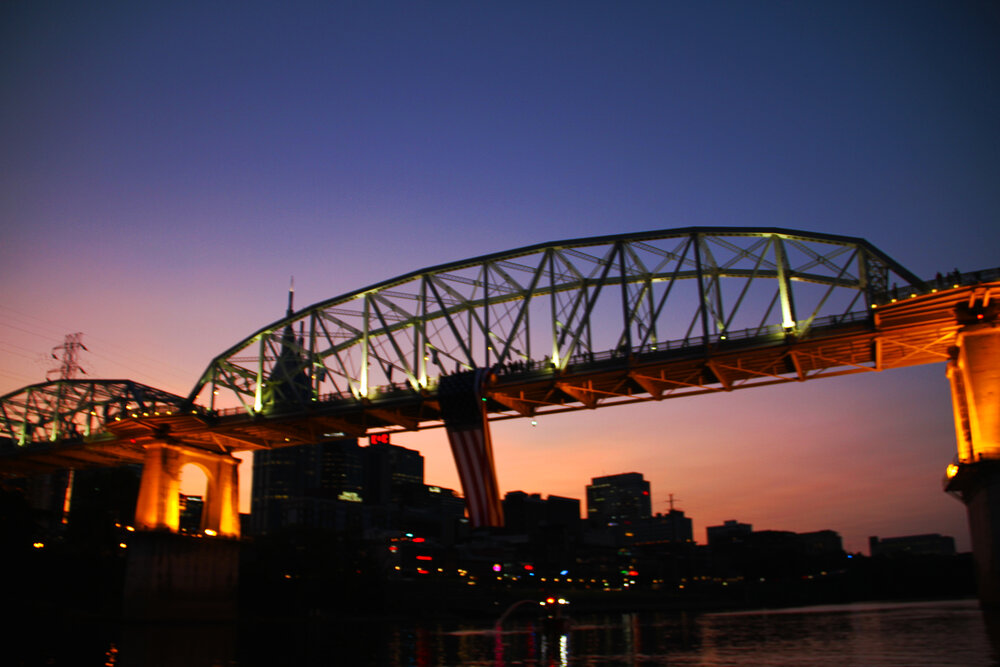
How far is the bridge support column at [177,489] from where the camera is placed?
258 feet

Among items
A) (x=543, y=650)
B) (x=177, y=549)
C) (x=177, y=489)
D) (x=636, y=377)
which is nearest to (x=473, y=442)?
(x=636, y=377)

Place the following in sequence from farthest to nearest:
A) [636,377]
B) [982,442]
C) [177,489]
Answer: [177,489]
[636,377]
[982,442]

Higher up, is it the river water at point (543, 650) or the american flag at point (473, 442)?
the american flag at point (473, 442)

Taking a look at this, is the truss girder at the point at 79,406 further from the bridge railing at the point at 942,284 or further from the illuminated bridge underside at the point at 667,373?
the bridge railing at the point at 942,284

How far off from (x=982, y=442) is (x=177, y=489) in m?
68.6

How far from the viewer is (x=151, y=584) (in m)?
73.4

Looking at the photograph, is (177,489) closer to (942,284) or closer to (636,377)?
(636,377)

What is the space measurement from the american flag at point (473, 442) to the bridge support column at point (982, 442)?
31.2 metres

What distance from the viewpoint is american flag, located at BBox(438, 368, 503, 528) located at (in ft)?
204

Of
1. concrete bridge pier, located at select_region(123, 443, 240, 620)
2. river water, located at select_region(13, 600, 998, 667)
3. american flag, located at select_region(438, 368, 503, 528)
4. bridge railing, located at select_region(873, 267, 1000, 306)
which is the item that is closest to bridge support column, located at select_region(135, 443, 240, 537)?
concrete bridge pier, located at select_region(123, 443, 240, 620)

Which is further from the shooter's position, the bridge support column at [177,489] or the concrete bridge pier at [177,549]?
the bridge support column at [177,489]

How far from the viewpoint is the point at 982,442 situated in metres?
48.4

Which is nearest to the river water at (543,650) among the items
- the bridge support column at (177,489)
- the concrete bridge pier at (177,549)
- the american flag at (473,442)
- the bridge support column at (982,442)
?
the bridge support column at (982,442)

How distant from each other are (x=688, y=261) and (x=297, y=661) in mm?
40249
